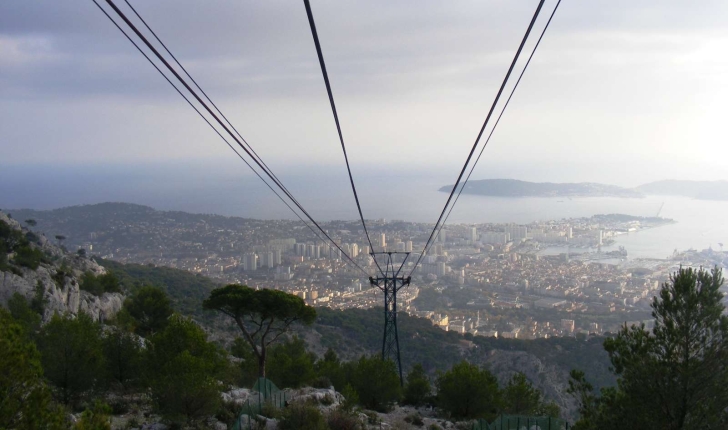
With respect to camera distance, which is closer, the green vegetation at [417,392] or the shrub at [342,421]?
the shrub at [342,421]

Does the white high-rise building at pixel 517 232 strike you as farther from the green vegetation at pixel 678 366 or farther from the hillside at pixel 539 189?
the green vegetation at pixel 678 366

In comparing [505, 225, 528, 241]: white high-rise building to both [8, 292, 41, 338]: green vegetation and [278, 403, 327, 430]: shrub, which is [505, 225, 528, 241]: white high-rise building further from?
[278, 403, 327, 430]: shrub

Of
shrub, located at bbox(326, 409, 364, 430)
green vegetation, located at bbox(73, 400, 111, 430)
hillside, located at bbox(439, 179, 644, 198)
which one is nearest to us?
green vegetation, located at bbox(73, 400, 111, 430)

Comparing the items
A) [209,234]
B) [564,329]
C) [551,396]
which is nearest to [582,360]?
[551,396]

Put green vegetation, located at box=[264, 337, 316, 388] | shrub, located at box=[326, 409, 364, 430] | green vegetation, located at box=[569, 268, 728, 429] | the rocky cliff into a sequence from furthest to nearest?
the rocky cliff
green vegetation, located at box=[264, 337, 316, 388]
shrub, located at box=[326, 409, 364, 430]
green vegetation, located at box=[569, 268, 728, 429]

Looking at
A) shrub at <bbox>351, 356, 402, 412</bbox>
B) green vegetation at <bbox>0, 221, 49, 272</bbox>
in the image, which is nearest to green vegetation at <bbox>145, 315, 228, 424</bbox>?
shrub at <bbox>351, 356, 402, 412</bbox>

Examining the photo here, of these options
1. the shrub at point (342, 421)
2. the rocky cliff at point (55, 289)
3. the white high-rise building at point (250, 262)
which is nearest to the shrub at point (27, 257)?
the rocky cliff at point (55, 289)
